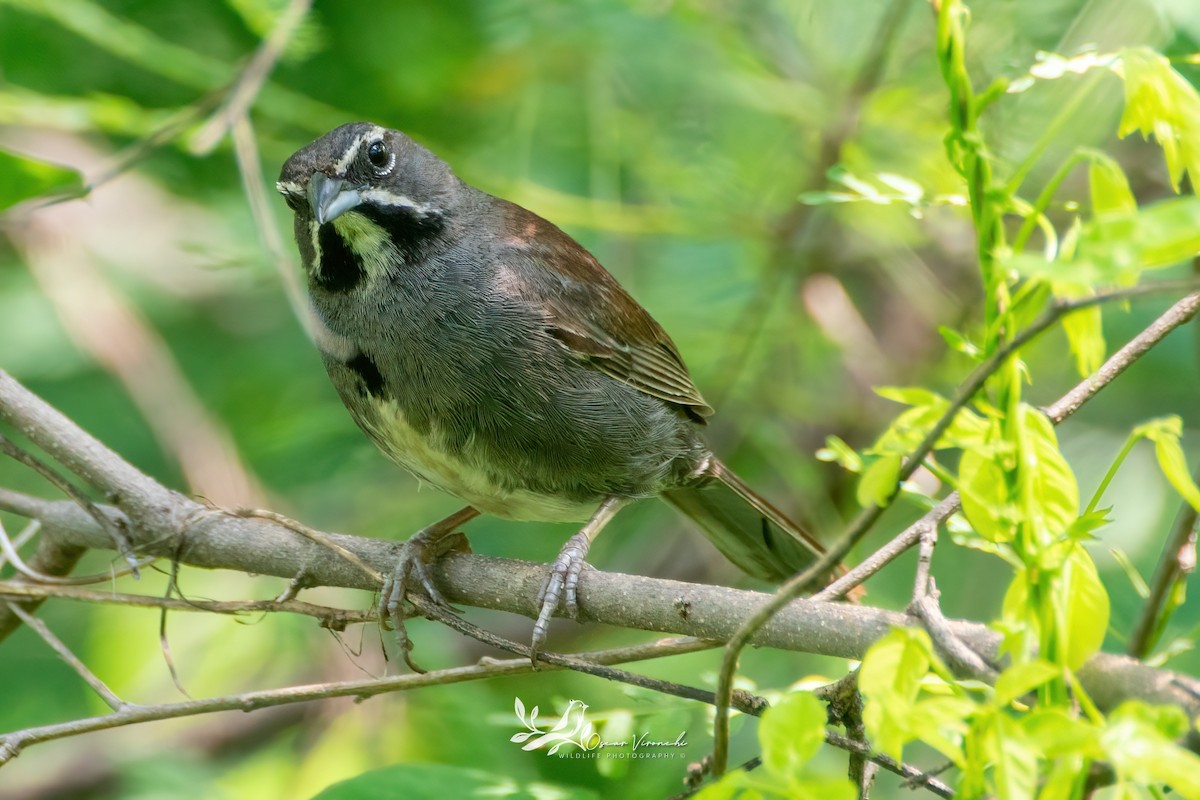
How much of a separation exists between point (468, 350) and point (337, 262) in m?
0.57

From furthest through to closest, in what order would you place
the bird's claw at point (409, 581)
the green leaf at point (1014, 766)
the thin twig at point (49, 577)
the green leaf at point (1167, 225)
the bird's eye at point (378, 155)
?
the bird's eye at point (378, 155) → the bird's claw at point (409, 581) → the thin twig at point (49, 577) → the green leaf at point (1014, 766) → the green leaf at point (1167, 225)

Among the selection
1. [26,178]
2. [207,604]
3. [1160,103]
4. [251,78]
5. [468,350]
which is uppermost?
[251,78]

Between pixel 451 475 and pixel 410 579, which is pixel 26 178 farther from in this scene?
pixel 410 579

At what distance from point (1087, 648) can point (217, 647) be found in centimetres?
428

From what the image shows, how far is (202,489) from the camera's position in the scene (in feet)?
16.4

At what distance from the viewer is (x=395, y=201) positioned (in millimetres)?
3930

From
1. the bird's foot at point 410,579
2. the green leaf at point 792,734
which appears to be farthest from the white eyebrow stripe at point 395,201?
the green leaf at point 792,734

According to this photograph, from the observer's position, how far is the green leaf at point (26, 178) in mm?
3510

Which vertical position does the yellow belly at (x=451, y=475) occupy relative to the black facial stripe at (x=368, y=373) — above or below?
below

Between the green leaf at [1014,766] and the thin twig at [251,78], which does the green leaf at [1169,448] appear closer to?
the green leaf at [1014,766]

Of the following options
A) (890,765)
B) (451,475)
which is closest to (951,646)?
(890,765)

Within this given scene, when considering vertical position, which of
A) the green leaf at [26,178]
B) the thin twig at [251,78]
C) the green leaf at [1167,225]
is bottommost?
the green leaf at [1167,225]

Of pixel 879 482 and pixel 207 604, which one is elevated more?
pixel 207 604

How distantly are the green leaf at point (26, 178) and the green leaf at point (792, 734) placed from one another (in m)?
2.93
